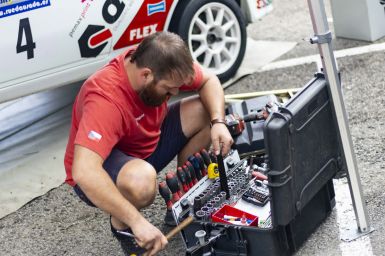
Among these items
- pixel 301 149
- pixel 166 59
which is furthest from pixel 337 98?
pixel 166 59

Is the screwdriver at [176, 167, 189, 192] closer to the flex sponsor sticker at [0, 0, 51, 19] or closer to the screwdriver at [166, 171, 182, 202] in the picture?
the screwdriver at [166, 171, 182, 202]

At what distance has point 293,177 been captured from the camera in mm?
3434

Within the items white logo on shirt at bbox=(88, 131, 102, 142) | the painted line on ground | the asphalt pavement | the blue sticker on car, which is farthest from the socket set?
the painted line on ground

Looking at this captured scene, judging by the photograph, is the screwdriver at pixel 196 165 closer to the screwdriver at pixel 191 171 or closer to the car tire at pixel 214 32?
the screwdriver at pixel 191 171

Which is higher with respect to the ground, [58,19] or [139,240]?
[58,19]

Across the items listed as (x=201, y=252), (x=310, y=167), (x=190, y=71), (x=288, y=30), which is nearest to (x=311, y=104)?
(x=310, y=167)

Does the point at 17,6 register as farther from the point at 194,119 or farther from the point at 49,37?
the point at 194,119

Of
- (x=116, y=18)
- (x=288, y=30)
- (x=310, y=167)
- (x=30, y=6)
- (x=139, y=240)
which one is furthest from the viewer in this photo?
(x=288, y=30)

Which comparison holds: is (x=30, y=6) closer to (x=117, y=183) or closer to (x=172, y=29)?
(x=172, y=29)

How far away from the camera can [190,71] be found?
3.68 metres

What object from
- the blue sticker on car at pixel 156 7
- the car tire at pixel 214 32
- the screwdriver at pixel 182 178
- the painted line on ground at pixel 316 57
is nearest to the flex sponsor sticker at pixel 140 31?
the blue sticker on car at pixel 156 7

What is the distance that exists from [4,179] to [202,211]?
6.22 ft

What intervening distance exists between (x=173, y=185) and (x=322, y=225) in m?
0.77

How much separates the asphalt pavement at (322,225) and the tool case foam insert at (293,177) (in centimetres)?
19
